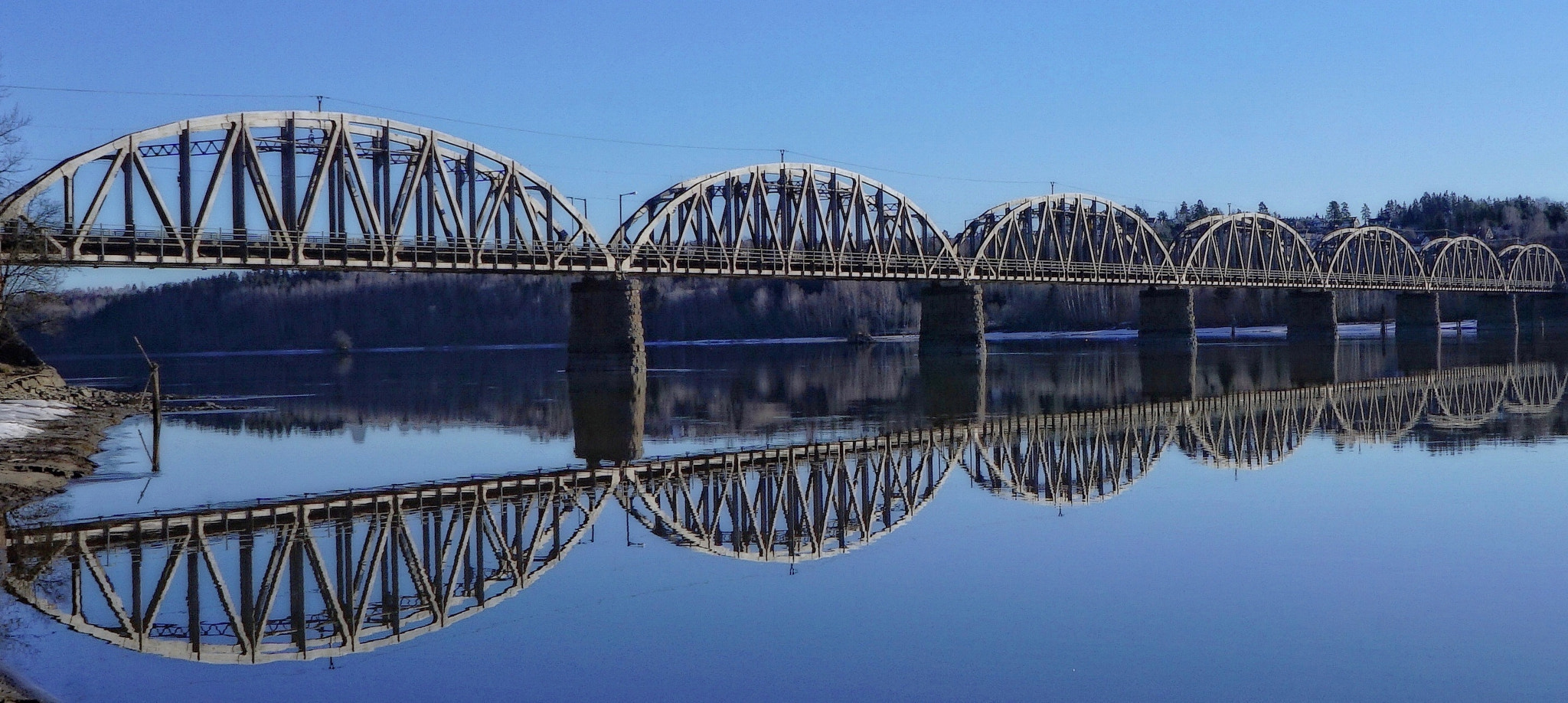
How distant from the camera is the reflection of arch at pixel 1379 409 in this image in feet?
115

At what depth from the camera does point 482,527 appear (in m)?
21.7

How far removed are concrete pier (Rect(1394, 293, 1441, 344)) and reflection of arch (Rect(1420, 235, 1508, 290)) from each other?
21.8 feet

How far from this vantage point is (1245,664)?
13.0 meters

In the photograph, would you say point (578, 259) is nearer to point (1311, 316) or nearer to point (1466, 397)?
point (1466, 397)

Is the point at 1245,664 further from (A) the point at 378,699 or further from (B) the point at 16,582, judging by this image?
(B) the point at 16,582

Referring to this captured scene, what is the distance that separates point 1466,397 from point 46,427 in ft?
147

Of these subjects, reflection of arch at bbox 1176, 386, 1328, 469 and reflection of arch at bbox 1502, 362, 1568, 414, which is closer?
reflection of arch at bbox 1176, 386, 1328, 469

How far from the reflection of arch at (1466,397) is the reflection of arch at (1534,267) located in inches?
4899

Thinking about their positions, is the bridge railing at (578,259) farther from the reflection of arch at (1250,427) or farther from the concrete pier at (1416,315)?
the reflection of arch at (1250,427)

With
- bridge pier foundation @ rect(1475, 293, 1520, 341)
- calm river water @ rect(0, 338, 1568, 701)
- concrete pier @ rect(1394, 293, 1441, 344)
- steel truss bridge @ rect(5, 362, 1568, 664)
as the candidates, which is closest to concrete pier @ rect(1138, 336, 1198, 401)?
calm river water @ rect(0, 338, 1568, 701)

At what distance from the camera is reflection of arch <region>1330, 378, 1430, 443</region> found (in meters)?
35.1

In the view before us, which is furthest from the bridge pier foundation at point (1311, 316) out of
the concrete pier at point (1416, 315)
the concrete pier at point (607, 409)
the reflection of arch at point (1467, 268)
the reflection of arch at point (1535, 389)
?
the concrete pier at point (607, 409)

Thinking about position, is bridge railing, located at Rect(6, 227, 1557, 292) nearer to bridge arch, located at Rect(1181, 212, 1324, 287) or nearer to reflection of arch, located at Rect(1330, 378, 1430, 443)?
bridge arch, located at Rect(1181, 212, 1324, 287)

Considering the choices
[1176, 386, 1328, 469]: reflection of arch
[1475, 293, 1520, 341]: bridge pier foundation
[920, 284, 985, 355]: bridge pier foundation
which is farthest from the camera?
[1475, 293, 1520, 341]: bridge pier foundation
